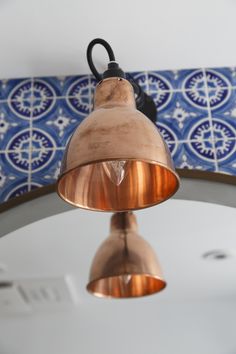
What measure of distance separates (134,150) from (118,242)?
35 centimetres

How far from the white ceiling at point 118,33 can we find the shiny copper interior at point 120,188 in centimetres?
42

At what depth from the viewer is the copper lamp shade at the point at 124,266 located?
0.78 metres

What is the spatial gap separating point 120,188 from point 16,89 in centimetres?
57

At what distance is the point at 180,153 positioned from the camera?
42.1 inches

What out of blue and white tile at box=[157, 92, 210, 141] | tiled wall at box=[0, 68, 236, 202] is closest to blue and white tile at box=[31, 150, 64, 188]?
tiled wall at box=[0, 68, 236, 202]

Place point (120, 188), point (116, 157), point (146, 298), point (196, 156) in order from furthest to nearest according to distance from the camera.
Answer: point (196, 156), point (146, 298), point (120, 188), point (116, 157)

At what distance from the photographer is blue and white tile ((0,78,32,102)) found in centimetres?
115

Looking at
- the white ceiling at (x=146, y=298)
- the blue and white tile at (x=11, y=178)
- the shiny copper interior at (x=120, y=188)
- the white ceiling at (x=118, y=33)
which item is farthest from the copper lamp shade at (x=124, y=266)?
the white ceiling at (x=118, y=33)

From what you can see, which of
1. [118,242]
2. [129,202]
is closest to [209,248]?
[118,242]

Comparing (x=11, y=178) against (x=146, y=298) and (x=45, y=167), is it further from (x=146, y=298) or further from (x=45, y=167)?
(x=146, y=298)

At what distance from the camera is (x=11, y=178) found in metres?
1.07

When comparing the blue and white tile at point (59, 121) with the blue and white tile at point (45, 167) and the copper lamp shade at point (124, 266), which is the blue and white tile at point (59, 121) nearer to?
the blue and white tile at point (45, 167)

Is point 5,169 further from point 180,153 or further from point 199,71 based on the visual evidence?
point 199,71

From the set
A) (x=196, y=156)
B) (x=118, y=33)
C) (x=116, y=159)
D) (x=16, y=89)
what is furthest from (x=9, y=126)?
(x=116, y=159)
